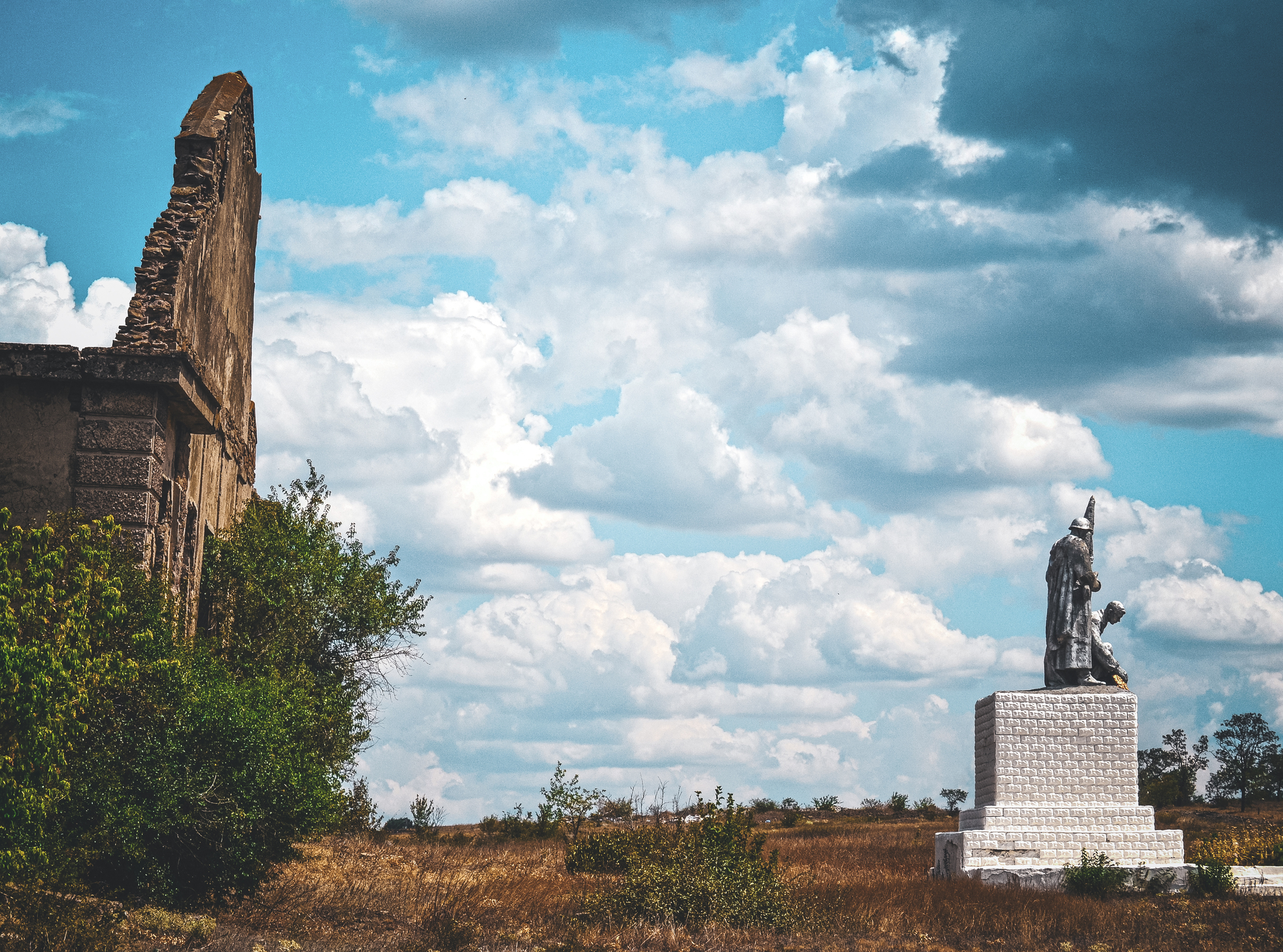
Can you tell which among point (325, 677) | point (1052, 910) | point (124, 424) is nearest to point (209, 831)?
point (124, 424)

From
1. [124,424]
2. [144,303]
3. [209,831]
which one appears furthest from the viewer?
[144,303]

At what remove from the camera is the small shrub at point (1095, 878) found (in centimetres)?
1919

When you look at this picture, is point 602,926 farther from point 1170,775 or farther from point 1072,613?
point 1170,775

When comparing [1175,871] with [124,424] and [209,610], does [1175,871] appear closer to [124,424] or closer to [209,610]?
[209,610]

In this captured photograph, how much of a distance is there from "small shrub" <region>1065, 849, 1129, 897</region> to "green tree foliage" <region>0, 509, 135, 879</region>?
575 inches

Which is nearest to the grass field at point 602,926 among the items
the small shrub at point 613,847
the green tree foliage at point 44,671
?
the small shrub at point 613,847

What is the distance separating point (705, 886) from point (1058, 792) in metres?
8.59

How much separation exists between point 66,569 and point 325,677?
29.1 ft

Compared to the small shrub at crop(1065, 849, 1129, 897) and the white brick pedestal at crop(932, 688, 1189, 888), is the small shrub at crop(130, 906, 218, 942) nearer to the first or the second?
the white brick pedestal at crop(932, 688, 1189, 888)

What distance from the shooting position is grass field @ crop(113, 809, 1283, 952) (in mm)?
13016

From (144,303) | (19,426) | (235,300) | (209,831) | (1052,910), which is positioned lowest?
(1052,910)

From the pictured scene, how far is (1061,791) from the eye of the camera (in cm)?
2103

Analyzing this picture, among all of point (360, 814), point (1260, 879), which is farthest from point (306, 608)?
point (1260, 879)

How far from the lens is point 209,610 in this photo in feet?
60.4
